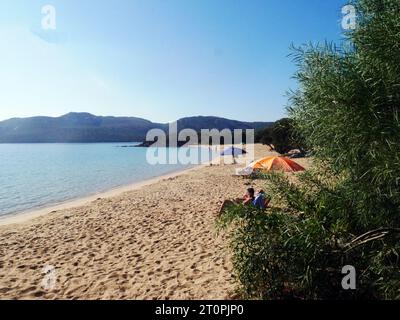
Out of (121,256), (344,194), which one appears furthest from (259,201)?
(344,194)

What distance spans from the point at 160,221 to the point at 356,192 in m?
8.61

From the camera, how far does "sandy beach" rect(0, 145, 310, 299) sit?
21.0 ft

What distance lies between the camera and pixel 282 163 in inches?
728

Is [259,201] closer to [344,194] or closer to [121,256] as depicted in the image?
[121,256]

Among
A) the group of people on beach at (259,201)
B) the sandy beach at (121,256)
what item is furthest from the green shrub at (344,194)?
the sandy beach at (121,256)

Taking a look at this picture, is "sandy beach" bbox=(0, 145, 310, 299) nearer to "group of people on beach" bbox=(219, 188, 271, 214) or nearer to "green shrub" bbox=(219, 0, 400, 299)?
"group of people on beach" bbox=(219, 188, 271, 214)

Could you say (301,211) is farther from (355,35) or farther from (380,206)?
(355,35)

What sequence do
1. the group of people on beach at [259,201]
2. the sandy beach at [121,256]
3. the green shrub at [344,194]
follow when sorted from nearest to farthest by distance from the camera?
the green shrub at [344,194] < the group of people on beach at [259,201] < the sandy beach at [121,256]

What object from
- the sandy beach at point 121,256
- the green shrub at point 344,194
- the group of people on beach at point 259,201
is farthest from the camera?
the sandy beach at point 121,256

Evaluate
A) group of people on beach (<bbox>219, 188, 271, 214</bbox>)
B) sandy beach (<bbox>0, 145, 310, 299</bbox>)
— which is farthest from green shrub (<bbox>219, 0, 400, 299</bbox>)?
sandy beach (<bbox>0, 145, 310, 299</bbox>)

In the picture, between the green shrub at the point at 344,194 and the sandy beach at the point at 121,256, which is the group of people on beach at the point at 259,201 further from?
the sandy beach at the point at 121,256

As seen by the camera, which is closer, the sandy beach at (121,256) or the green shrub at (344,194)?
the green shrub at (344,194)

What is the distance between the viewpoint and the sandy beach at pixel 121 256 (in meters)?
6.40
